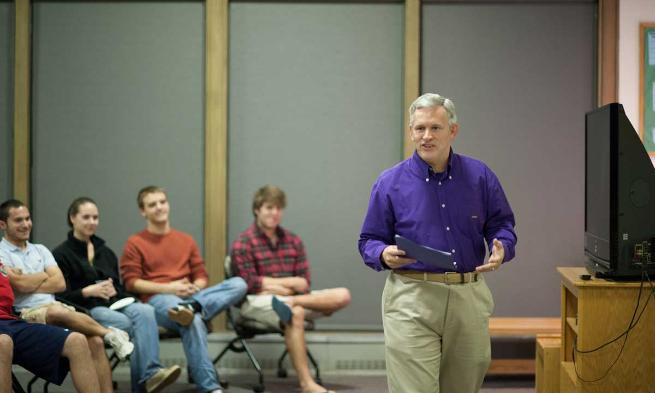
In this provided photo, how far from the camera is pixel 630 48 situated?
6195mm

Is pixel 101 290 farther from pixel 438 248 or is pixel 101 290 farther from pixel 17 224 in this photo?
pixel 438 248

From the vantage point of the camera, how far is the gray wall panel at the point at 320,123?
21.2 feet

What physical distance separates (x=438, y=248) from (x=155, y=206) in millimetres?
2817

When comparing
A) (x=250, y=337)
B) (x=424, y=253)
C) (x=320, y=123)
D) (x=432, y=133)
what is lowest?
(x=250, y=337)

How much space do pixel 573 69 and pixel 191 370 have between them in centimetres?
342

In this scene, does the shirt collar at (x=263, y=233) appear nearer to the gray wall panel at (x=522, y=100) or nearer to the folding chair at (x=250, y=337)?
the folding chair at (x=250, y=337)

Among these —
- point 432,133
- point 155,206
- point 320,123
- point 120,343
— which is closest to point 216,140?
point 320,123

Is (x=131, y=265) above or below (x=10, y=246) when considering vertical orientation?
below

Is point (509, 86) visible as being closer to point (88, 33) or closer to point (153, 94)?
point (153, 94)

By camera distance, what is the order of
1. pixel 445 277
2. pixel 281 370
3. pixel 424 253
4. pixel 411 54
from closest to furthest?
1. pixel 424 253
2. pixel 445 277
3. pixel 281 370
4. pixel 411 54

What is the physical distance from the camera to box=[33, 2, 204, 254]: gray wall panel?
645 cm

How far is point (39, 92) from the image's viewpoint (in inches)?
255

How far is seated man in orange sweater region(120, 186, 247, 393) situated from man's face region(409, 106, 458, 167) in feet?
8.08

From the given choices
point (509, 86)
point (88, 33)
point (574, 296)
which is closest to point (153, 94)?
point (88, 33)
